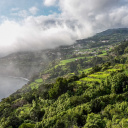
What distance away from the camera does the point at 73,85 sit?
112 feet

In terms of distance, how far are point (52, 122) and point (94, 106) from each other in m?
7.67

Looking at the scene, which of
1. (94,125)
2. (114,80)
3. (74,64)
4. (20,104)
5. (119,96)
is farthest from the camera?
(74,64)

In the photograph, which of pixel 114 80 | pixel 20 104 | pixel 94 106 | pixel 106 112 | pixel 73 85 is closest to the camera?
pixel 106 112

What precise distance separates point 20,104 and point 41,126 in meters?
23.9

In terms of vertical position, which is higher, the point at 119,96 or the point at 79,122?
the point at 119,96

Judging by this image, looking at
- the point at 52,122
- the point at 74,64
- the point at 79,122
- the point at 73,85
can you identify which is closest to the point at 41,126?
the point at 52,122

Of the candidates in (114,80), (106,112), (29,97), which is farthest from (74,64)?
(106,112)

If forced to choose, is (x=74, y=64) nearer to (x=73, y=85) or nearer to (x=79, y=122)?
(x=73, y=85)

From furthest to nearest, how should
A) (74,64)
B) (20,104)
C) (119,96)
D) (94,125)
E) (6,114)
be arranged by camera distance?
(74,64) < (20,104) < (6,114) < (119,96) < (94,125)

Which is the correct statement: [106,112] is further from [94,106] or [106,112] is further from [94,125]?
[94,125]

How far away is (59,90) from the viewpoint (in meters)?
33.2

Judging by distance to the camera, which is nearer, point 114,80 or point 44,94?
point 114,80

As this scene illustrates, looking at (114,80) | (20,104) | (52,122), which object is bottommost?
(20,104)

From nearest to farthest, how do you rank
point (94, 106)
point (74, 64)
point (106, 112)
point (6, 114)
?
1. point (106, 112)
2. point (94, 106)
3. point (6, 114)
4. point (74, 64)
